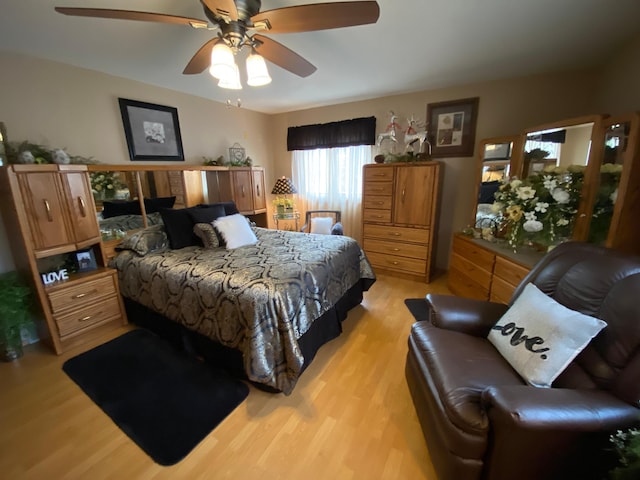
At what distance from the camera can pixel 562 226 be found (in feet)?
6.45

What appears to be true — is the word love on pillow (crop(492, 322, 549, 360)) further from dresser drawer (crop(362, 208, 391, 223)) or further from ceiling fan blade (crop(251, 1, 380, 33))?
dresser drawer (crop(362, 208, 391, 223))

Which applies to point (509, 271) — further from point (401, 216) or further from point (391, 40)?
point (391, 40)

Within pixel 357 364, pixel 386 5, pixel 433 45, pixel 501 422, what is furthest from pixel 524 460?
pixel 433 45

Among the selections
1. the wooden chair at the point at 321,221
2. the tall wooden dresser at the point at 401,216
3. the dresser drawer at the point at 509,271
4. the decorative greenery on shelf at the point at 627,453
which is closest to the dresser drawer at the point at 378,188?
the tall wooden dresser at the point at 401,216

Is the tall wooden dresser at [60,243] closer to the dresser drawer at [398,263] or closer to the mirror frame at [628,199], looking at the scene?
the dresser drawer at [398,263]

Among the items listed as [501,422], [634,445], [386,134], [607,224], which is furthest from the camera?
[386,134]

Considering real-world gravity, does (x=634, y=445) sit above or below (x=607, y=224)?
below

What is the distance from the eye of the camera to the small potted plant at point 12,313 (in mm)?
1906

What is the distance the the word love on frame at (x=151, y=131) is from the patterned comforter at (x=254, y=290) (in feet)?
4.04

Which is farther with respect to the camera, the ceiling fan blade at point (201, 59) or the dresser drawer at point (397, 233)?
the dresser drawer at point (397, 233)

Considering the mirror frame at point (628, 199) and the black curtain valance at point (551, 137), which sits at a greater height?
the black curtain valance at point (551, 137)

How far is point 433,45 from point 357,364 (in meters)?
2.58

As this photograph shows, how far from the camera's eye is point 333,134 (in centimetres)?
394

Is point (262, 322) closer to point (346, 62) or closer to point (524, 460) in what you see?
point (524, 460)
